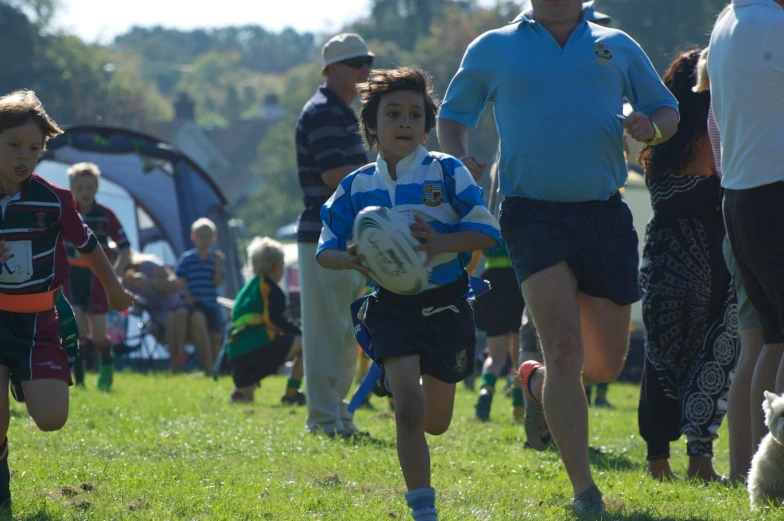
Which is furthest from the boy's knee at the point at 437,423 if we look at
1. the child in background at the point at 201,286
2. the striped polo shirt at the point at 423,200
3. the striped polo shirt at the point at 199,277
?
the striped polo shirt at the point at 199,277

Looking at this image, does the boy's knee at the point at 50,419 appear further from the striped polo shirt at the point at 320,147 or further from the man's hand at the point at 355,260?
the striped polo shirt at the point at 320,147

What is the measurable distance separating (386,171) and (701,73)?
2027 millimetres

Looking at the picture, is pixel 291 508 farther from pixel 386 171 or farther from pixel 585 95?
pixel 585 95

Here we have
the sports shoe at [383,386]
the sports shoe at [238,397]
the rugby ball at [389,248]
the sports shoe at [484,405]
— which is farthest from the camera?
the sports shoe at [238,397]

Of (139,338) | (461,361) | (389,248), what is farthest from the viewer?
(139,338)

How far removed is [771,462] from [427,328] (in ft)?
5.16

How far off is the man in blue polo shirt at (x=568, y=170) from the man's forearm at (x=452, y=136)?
0.4 inches

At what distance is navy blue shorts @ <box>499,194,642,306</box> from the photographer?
4898 millimetres

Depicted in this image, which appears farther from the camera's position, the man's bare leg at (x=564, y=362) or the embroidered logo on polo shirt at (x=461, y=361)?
the man's bare leg at (x=564, y=362)

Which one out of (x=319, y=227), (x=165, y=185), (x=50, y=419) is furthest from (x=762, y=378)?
(x=165, y=185)

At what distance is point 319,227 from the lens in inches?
289

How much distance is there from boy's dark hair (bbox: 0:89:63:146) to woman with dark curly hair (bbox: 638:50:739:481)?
3055 mm

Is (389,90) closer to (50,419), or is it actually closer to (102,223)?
(50,419)

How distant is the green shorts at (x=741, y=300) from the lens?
566cm
